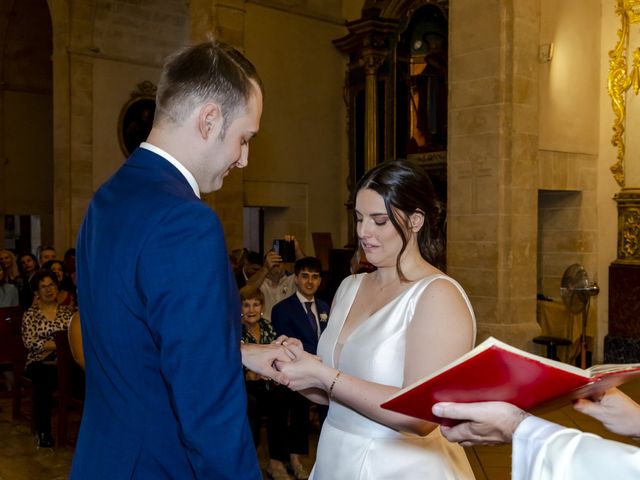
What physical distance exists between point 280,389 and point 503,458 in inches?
69.0

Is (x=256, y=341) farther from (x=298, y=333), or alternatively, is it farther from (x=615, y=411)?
(x=615, y=411)

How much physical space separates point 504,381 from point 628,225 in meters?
8.29

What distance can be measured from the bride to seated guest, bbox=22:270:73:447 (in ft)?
13.6

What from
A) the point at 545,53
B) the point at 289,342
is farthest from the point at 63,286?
the point at 289,342

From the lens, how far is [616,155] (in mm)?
9148

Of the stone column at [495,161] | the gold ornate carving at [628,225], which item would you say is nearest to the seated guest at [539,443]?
the stone column at [495,161]

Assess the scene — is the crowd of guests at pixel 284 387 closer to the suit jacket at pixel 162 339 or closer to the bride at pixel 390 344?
the bride at pixel 390 344

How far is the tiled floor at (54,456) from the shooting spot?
5.09 metres

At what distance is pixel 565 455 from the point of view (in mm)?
1498

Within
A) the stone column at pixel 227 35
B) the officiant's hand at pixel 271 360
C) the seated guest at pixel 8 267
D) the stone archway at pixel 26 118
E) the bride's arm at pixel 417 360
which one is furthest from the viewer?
the stone archway at pixel 26 118

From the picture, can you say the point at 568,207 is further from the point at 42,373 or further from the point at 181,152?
the point at 181,152

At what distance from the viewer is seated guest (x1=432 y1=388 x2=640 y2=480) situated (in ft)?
4.74

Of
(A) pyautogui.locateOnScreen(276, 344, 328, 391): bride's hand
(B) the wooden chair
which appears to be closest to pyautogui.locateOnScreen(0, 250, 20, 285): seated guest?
(B) the wooden chair

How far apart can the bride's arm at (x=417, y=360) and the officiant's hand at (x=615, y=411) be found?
383mm
